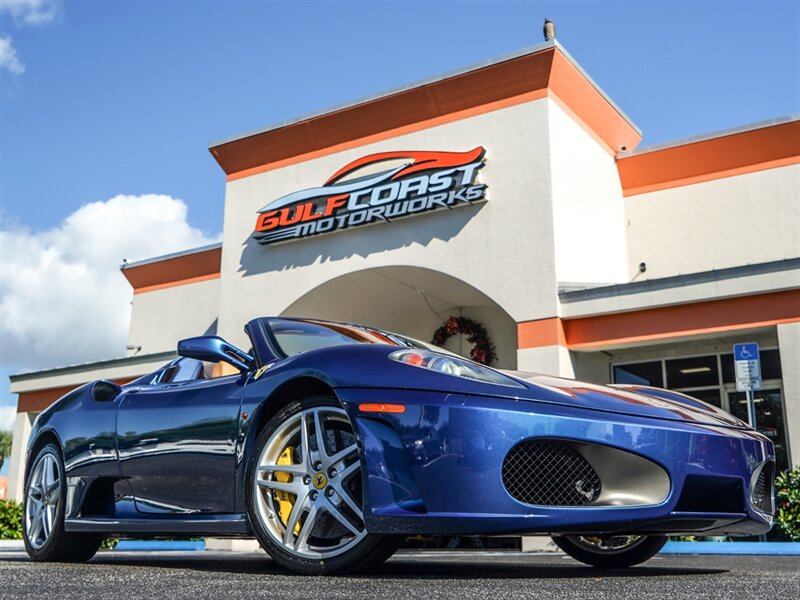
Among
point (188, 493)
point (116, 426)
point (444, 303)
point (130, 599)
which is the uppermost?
point (444, 303)

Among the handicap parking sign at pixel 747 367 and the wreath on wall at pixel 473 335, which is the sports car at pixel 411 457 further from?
the wreath on wall at pixel 473 335

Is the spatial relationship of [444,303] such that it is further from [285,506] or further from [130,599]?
[130,599]

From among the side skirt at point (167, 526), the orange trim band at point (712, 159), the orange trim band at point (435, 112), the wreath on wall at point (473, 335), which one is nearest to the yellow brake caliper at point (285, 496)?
the side skirt at point (167, 526)

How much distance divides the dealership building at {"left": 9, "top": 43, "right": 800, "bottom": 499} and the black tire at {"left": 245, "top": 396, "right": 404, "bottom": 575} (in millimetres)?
9059

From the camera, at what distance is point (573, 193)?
1370 centimetres

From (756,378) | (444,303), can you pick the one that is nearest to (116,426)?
(756,378)

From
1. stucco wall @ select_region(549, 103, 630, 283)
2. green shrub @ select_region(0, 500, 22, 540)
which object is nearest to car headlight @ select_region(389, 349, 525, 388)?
stucco wall @ select_region(549, 103, 630, 283)

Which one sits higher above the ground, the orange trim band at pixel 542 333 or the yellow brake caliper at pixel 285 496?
the orange trim band at pixel 542 333

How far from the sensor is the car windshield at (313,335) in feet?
13.8

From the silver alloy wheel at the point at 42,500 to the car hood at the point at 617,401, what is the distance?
9.31ft

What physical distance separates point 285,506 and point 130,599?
1126 millimetres

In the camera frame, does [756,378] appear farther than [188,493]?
Yes

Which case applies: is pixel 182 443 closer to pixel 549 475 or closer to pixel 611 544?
pixel 549 475

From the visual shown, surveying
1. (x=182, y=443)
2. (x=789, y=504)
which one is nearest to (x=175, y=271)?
(x=789, y=504)
